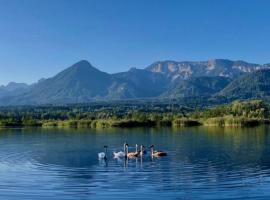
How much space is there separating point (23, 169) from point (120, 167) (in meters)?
10.9

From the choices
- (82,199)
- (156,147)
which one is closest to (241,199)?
(82,199)

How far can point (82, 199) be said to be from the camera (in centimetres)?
3916

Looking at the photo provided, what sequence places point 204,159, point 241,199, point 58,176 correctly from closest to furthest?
point 241,199, point 58,176, point 204,159

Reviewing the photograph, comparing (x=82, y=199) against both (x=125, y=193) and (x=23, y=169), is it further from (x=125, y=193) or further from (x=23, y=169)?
(x=23, y=169)

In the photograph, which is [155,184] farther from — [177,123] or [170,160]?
[177,123]

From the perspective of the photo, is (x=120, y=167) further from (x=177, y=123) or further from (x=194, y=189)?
(x=177, y=123)

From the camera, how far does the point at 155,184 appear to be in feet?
146

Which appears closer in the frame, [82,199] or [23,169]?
[82,199]

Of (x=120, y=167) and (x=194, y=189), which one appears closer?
(x=194, y=189)

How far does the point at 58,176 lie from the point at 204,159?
787 inches

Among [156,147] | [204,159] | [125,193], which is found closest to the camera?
[125,193]

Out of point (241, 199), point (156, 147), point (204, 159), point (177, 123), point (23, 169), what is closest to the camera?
point (241, 199)

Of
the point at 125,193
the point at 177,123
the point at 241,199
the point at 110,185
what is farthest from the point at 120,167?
the point at 177,123

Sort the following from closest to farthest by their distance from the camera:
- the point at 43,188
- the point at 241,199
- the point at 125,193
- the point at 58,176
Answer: the point at 241,199 < the point at 125,193 < the point at 43,188 < the point at 58,176
